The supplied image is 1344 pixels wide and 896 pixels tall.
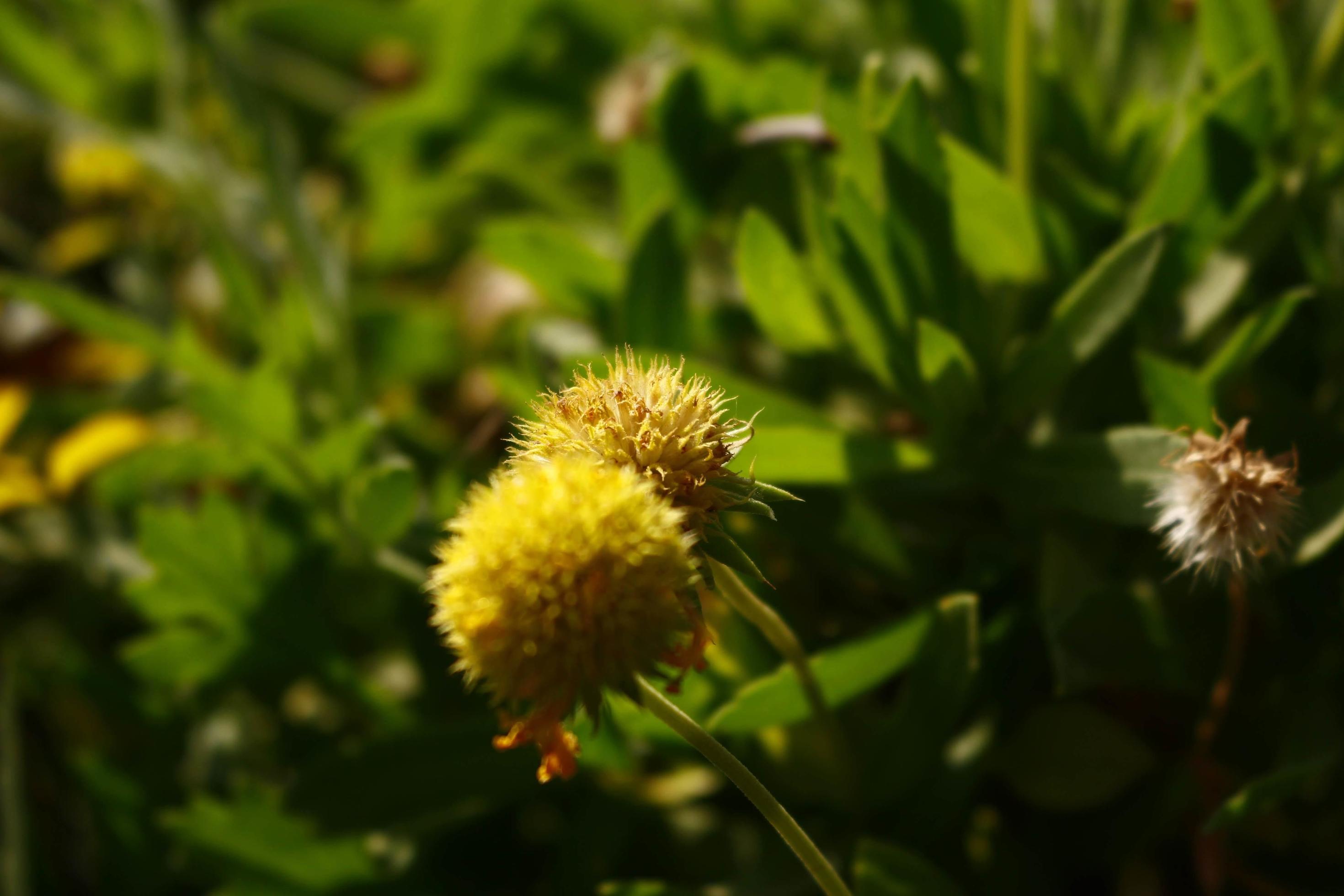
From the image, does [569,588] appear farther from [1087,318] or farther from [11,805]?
[11,805]

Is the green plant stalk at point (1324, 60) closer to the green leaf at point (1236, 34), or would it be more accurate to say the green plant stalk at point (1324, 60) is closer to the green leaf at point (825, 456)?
the green leaf at point (1236, 34)

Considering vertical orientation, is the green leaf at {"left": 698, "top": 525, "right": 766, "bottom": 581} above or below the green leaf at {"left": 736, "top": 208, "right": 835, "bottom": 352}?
below

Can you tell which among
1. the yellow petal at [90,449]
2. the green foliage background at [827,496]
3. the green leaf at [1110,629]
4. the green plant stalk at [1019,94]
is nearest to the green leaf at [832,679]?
the green foliage background at [827,496]

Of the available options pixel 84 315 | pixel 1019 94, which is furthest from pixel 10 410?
pixel 1019 94

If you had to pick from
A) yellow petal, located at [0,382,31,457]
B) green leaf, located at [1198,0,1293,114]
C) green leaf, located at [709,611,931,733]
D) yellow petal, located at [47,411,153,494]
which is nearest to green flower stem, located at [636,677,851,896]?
green leaf, located at [709,611,931,733]

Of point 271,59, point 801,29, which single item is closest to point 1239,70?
point 801,29

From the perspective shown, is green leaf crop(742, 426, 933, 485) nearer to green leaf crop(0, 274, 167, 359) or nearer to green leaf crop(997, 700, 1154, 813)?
green leaf crop(997, 700, 1154, 813)

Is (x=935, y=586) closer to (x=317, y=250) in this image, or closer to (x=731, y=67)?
(x=731, y=67)
